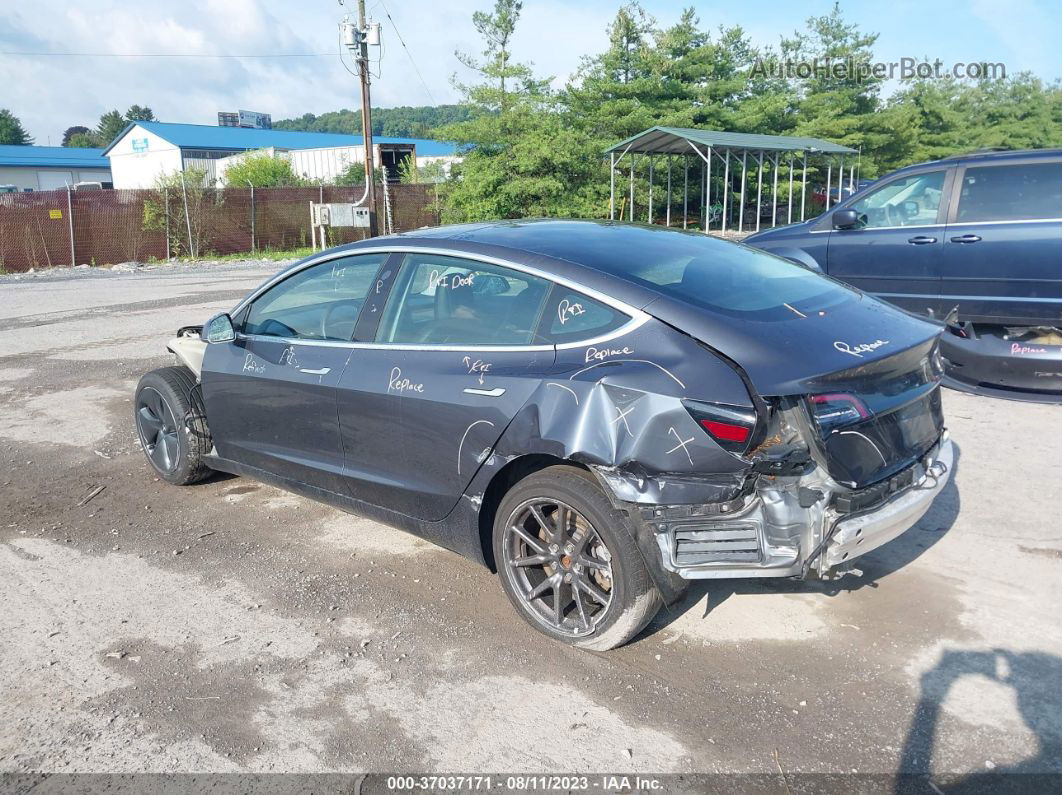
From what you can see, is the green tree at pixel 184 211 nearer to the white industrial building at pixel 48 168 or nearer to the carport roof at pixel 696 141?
the carport roof at pixel 696 141

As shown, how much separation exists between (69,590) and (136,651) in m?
0.82

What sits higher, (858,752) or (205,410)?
(205,410)

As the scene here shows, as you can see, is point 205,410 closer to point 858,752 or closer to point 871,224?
point 858,752

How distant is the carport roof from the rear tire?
19.4 metres

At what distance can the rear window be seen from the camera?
3531mm

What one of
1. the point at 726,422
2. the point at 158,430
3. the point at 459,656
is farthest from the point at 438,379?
the point at 158,430

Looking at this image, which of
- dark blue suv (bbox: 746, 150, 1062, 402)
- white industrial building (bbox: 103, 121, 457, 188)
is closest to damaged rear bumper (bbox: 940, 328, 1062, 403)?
dark blue suv (bbox: 746, 150, 1062, 402)

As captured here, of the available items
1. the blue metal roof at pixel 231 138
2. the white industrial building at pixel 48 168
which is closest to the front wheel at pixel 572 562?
the blue metal roof at pixel 231 138

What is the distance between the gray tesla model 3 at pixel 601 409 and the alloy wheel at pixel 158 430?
1027mm

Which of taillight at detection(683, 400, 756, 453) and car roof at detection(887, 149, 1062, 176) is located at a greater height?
car roof at detection(887, 149, 1062, 176)

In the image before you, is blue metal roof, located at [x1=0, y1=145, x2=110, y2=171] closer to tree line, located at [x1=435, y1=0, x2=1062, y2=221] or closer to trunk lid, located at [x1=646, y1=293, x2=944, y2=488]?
tree line, located at [x1=435, y1=0, x2=1062, y2=221]

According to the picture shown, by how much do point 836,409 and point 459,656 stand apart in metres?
1.76

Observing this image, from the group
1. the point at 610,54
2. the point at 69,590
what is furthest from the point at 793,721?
the point at 610,54

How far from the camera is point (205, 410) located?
5188 mm
